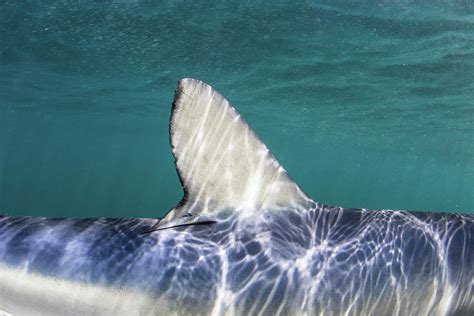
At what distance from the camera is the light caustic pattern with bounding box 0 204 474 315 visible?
2482 mm

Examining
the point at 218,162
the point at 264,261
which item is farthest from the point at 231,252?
the point at 218,162

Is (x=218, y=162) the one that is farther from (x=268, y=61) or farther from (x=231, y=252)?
(x=268, y=61)

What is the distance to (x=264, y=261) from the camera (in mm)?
2680

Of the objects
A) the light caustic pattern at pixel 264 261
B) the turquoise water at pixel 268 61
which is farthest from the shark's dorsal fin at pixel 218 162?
the turquoise water at pixel 268 61

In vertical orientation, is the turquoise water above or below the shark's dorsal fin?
above

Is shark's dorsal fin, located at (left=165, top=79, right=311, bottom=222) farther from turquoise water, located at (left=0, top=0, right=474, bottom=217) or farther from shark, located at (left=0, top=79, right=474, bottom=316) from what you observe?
turquoise water, located at (left=0, top=0, right=474, bottom=217)

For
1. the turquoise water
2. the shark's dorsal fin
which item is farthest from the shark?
the turquoise water

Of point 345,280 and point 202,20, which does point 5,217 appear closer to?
point 345,280

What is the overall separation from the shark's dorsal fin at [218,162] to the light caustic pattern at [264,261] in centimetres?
11

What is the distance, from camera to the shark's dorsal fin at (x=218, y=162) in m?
2.92

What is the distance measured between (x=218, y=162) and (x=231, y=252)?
62cm

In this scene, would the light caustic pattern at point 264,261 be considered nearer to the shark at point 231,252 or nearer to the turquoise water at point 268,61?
the shark at point 231,252

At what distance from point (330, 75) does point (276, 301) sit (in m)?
21.8

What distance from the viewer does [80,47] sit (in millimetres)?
22094
